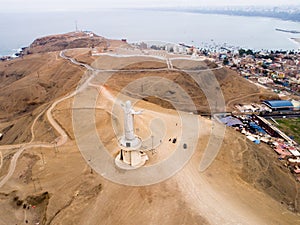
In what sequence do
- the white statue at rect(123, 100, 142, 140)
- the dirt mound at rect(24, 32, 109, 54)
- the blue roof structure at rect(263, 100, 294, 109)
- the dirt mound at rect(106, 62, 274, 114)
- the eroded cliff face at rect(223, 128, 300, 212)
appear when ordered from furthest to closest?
1. the dirt mound at rect(24, 32, 109, 54)
2. the dirt mound at rect(106, 62, 274, 114)
3. the blue roof structure at rect(263, 100, 294, 109)
4. the eroded cliff face at rect(223, 128, 300, 212)
5. the white statue at rect(123, 100, 142, 140)

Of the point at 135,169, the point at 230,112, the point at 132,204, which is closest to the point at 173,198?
the point at 132,204

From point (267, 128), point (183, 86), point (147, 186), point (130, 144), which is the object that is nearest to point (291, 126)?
point (267, 128)

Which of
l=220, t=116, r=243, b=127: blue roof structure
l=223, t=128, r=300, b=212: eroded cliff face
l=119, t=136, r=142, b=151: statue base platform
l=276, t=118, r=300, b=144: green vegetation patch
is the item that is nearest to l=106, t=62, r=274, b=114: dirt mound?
l=220, t=116, r=243, b=127: blue roof structure

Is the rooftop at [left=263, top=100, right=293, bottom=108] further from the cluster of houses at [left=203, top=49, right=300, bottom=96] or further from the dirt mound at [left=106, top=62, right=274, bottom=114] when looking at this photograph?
the cluster of houses at [left=203, top=49, right=300, bottom=96]

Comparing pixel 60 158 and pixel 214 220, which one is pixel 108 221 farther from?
pixel 60 158

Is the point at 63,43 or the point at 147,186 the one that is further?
the point at 63,43

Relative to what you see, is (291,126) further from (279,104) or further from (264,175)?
(264,175)

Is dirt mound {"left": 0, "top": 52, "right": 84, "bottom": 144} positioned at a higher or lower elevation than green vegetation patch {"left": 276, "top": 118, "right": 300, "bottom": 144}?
lower

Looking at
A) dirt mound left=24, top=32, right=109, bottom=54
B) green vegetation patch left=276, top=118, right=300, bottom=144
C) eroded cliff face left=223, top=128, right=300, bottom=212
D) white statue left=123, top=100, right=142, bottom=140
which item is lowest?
dirt mound left=24, top=32, right=109, bottom=54
